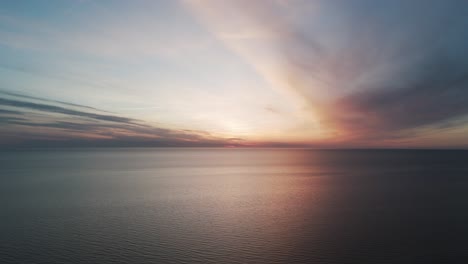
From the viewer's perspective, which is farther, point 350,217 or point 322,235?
point 350,217

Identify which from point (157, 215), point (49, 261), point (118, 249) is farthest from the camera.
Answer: point (157, 215)

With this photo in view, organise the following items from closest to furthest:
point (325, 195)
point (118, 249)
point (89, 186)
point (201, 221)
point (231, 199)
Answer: point (118, 249) → point (201, 221) → point (231, 199) → point (325, 195) → point (89, 186)

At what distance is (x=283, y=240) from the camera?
3250 centimetres

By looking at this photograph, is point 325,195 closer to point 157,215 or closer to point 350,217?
point 350,217

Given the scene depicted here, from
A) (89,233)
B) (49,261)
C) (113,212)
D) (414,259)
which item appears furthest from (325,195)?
(49,261)

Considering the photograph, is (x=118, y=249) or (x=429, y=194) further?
(x=429, y=194)

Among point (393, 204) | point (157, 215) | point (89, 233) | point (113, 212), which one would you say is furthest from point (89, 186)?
point (393, 204)

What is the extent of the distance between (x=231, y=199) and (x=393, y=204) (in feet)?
97.8

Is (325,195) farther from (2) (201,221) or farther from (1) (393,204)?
(2) (201,221)

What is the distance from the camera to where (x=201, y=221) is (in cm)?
4069

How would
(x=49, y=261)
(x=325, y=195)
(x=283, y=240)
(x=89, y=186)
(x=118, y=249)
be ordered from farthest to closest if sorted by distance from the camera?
(x=89, y=186) → (x=325, y=195) → (x=283, y=240) → (x=118, y=249) → (x=49, y=261)

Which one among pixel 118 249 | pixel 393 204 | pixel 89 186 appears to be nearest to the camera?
pixel 118 249

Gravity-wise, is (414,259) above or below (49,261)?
above

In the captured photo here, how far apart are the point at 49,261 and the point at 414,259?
3365 centimetres
